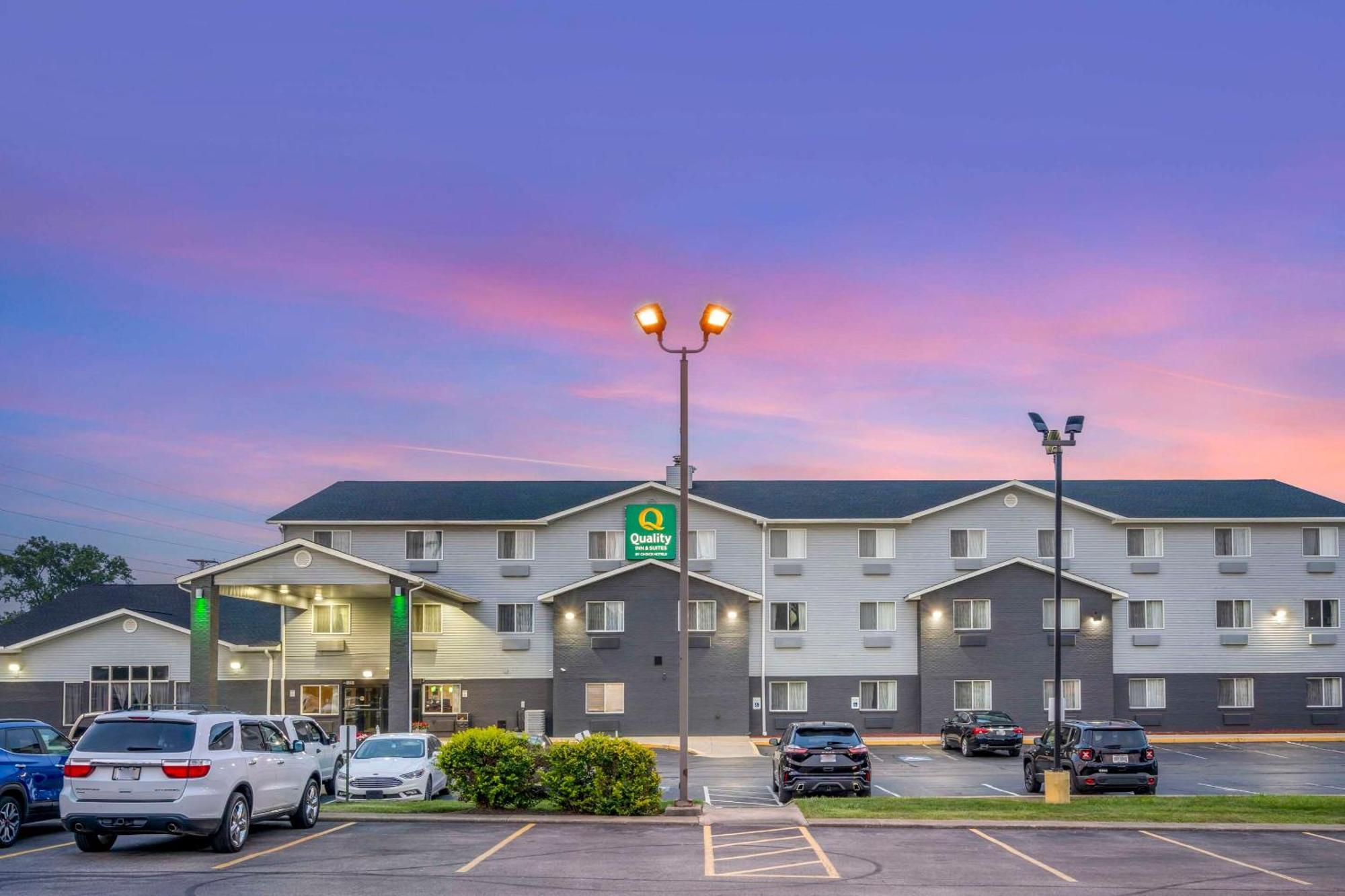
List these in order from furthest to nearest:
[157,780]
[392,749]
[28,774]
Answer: [392,749]
[28,774]
[157,780]

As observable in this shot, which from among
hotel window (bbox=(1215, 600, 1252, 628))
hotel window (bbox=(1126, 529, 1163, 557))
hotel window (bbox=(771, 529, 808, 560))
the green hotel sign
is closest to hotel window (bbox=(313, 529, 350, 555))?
the green hotel sign

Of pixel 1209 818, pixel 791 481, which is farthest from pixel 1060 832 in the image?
pixel 791 481

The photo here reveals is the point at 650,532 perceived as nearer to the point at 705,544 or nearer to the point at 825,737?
the point at 705,544

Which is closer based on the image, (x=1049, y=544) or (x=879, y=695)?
(x=879, y=695)

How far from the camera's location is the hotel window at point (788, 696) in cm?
5294

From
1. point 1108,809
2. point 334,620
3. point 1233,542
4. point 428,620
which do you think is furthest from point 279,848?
point 1233,542

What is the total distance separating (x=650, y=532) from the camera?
52125mm

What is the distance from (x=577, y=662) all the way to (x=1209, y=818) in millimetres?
32731

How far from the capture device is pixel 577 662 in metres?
51.8

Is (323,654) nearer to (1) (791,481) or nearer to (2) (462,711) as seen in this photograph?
(2) (462,711)

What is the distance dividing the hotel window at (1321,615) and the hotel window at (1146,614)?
631cm

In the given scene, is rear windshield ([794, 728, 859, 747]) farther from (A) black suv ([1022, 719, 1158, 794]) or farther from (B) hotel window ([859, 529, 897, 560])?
(B) hotel window ([859, 529, 897, 560])

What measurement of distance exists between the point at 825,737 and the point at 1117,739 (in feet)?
20.2

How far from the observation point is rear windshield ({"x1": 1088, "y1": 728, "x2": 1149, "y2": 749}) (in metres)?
27.5
